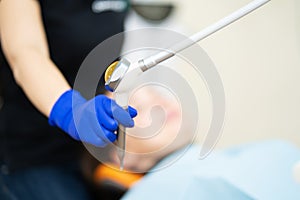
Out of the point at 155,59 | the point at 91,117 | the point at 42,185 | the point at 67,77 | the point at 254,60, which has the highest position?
the point at 155,59

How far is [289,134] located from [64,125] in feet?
3.13

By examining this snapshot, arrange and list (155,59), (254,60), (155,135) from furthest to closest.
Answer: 1. (254,60)
2. (155,135)
3. (155,59)

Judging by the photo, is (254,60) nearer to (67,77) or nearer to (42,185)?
(67,77)

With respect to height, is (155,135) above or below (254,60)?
above

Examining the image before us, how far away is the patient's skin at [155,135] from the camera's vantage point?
2.85 ft

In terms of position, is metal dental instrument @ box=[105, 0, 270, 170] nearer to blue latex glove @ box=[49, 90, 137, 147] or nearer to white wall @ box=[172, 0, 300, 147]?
blue latex glove @ box=[49, 90, 137, 147]

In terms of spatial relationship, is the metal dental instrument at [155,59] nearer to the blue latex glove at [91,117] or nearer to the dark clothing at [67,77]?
the blue latex glove at [91,117]

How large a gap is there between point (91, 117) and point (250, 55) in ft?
4.33

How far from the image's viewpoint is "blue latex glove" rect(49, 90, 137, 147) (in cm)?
66

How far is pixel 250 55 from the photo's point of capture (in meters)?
1.89

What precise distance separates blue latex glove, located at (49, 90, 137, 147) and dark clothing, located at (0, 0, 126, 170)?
0.21 meters

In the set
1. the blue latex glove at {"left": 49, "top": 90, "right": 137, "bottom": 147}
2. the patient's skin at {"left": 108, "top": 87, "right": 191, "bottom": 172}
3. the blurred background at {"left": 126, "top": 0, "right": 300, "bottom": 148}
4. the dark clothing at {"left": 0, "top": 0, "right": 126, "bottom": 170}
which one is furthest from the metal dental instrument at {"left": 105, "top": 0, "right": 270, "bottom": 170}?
the blurred background at {"left": 126, "top": 0, "right": 300, "bottom": 148}

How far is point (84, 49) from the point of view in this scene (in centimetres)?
100

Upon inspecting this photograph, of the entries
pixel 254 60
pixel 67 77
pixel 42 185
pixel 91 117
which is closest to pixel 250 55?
pixel 254 60
